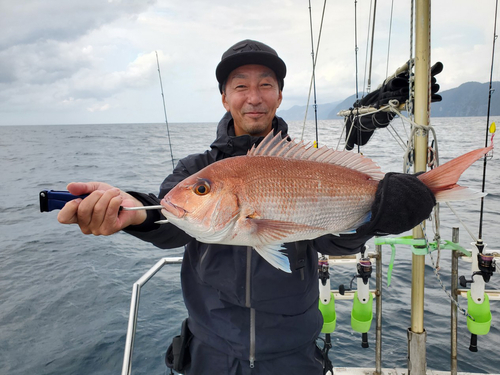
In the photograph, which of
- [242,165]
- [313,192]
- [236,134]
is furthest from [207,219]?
[236,134]

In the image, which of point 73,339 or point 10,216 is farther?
point 10,216

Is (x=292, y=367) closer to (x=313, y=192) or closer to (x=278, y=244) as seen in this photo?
(x=278, y=244)

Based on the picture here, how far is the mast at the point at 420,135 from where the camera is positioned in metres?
2.80

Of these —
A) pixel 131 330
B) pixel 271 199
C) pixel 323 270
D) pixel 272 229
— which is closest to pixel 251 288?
pixel 272 229

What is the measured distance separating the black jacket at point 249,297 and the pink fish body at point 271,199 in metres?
0.33

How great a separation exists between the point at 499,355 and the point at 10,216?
1590cm

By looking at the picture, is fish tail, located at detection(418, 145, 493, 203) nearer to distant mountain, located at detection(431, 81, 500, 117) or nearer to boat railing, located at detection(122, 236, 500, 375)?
boat railing, located at detection(122, 236, 500, 375)

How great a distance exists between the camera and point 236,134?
104 inches

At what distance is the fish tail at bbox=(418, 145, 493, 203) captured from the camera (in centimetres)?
171

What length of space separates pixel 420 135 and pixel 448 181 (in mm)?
1285

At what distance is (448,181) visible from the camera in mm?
1796

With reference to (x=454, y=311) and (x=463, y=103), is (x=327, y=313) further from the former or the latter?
(x=463, y=103)

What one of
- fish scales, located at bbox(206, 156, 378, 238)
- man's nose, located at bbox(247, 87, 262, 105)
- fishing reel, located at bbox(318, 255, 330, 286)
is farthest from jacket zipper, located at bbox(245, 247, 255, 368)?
fishing reel, located at bbox(318, 255, 330, 286)

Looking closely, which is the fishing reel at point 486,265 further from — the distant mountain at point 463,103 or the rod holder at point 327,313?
the distant mountain at point 463,103
